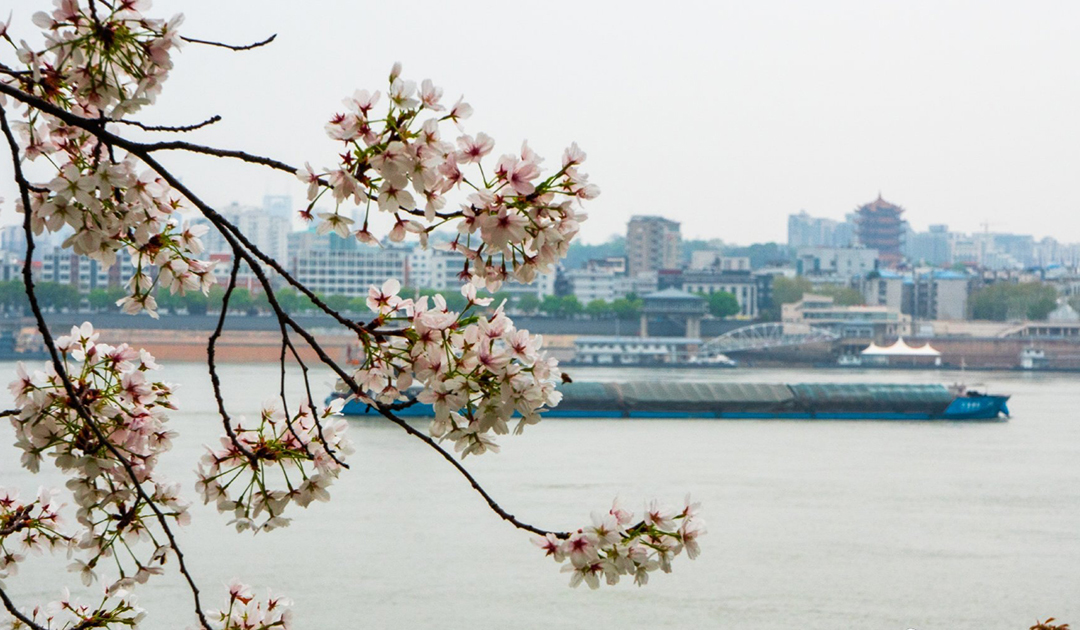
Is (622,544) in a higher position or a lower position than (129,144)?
lower

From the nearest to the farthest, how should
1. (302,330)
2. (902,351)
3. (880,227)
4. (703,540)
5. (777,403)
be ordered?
(302,330) → (703,540) → (777,403) → (902,351) → (880,227)

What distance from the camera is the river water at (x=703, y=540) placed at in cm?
527

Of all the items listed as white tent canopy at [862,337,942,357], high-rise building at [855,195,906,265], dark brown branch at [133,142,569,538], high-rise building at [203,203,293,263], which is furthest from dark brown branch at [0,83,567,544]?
high-rise building at [855,195,906,265]

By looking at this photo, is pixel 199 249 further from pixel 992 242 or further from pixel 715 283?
pixel 992 242

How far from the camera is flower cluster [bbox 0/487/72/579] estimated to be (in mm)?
958

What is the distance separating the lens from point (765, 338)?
97.4 feet

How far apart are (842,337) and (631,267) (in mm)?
16131

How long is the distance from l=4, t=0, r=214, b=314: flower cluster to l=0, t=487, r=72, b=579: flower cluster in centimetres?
20

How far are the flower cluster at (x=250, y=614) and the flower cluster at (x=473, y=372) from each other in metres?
0.25

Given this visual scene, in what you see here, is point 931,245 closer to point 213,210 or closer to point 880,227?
point 880,227

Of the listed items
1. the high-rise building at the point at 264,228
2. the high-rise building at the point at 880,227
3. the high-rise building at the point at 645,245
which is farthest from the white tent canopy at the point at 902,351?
the high-rise building at the point at 880,227

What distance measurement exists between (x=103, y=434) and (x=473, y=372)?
269 mm

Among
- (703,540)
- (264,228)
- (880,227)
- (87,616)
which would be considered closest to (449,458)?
(87,616)

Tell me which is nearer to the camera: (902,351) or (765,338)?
(902,351)
